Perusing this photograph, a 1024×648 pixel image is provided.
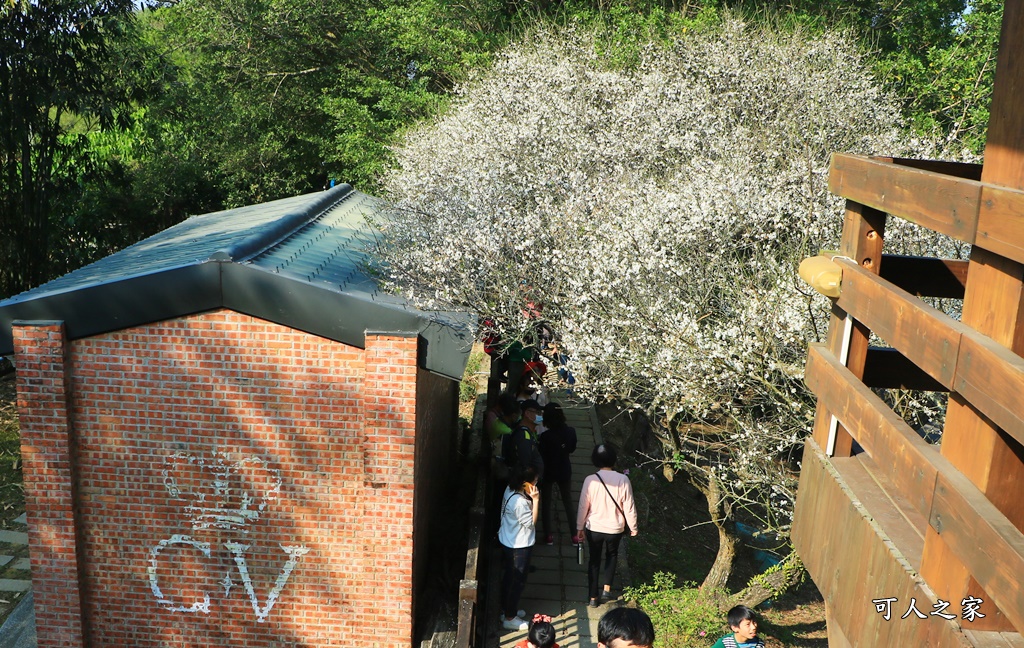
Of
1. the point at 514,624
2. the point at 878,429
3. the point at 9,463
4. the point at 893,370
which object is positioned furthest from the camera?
the point at 9,463

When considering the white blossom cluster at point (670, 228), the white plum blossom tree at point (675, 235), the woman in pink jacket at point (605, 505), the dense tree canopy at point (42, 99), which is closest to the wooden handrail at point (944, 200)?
the white blossom cluster at point (670, 228)

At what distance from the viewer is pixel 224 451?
23.3 feet

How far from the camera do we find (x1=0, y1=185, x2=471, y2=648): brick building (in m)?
6.84

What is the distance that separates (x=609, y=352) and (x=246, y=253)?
3296 millimetres

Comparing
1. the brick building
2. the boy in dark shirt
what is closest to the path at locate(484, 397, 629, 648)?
the brick building

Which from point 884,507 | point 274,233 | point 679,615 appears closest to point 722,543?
point 679,615

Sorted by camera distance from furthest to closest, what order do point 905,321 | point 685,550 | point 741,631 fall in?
1. point 685,550
2. point 741,631
3. point 905,321

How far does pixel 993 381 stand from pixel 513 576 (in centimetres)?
639

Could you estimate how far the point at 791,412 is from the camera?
7.38m

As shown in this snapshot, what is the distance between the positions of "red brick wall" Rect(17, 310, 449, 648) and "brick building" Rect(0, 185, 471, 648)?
0.5 inches

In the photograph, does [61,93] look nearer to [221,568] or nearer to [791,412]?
[221,568]

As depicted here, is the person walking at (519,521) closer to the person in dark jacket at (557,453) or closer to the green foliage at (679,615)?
the green foliage at (679,615)

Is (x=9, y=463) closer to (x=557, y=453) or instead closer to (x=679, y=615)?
(x=557, y=453)

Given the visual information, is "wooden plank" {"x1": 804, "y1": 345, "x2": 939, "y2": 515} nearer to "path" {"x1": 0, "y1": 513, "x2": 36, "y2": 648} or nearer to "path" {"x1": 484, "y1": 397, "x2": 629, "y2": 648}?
"path" {"x1": 484, "y1": 397, "x2": 629, "y2": 648}
